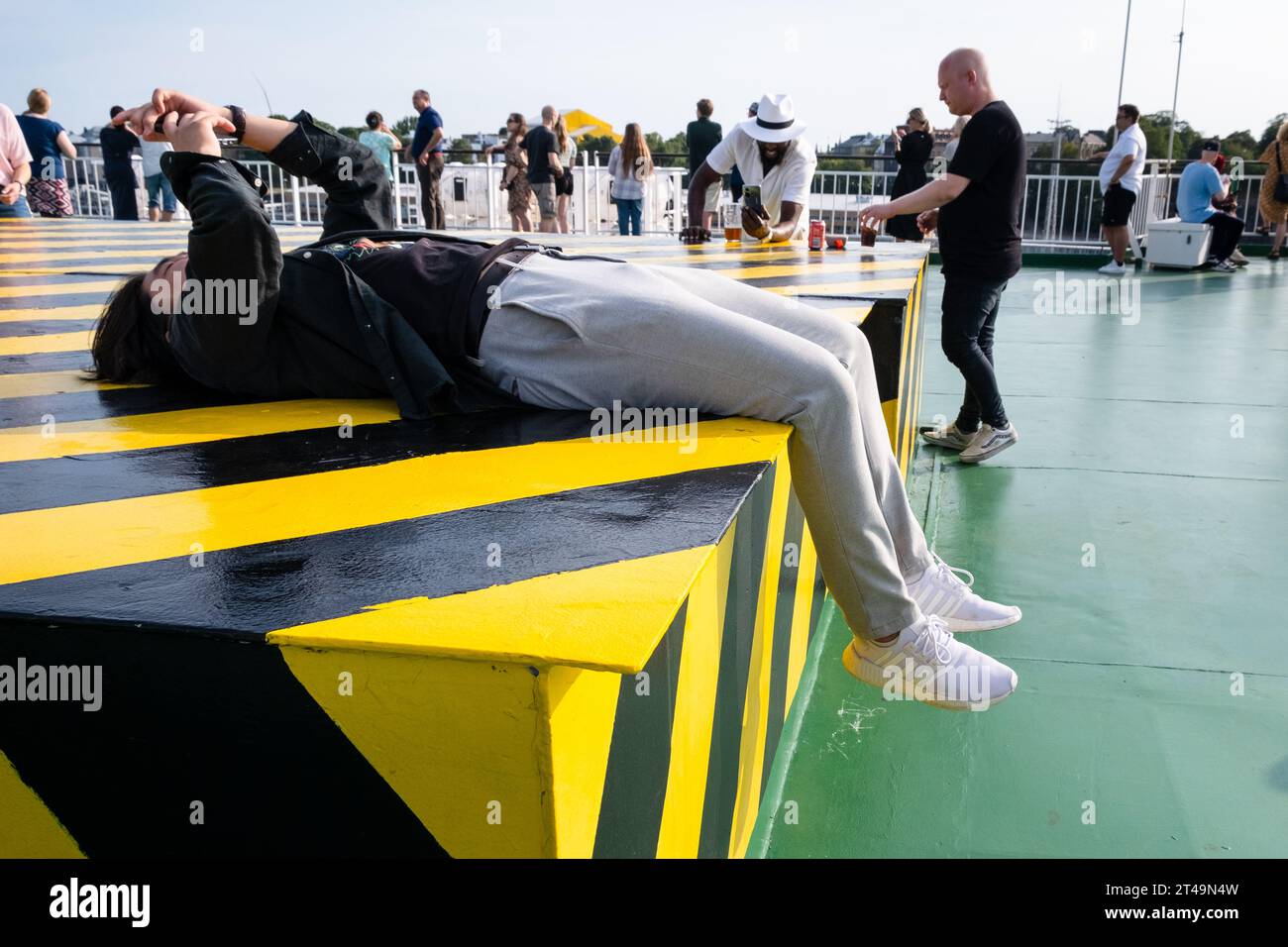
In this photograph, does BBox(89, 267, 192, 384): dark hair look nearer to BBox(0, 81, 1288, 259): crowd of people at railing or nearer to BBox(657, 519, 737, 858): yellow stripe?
BBox(657, 519, 737, 858): yellow stripe

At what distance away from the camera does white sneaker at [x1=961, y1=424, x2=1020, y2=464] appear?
16.8 feet

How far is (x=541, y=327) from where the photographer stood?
2.22 m

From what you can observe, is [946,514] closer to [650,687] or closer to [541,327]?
[541,327]

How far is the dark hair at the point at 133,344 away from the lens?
7.96ft

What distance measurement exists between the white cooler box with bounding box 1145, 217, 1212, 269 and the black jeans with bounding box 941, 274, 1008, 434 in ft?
34.5

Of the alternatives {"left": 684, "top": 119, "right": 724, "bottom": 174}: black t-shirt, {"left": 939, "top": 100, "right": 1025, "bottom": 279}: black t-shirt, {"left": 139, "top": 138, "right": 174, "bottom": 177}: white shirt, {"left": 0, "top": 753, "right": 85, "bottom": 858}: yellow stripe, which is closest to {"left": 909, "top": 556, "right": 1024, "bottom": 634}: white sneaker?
{"left": 0, "top": 753, "right": 85, "bottom": 858}: yellow stripe

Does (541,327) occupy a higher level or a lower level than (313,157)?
lower

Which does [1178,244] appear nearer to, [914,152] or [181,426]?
[914,152]

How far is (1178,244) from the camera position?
45.7ft

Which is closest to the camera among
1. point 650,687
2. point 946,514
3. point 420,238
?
point 650,687
